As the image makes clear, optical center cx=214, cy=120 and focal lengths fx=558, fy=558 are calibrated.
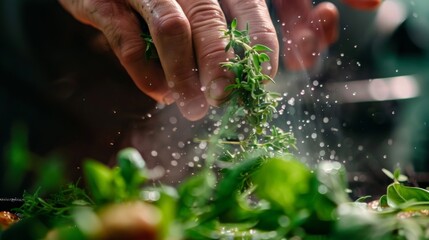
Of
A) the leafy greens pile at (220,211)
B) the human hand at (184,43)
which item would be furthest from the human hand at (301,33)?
the leafy greens pile at (220,211)

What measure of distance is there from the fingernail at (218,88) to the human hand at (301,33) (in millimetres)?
301

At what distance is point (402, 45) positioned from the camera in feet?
4.86

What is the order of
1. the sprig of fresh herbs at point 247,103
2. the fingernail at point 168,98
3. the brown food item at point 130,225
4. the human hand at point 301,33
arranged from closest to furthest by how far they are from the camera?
the brown food item at point 130,225, the sprig of fresh herbs at point 247,103, the fingernail at point 168,98, the human hand at point 301,33

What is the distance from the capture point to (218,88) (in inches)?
22.4

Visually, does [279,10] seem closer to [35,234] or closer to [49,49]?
[49,49]

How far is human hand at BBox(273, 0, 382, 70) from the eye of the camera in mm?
882

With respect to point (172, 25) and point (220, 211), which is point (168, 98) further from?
point (220, 211)

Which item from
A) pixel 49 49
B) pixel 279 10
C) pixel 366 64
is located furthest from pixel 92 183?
pixel 366 64

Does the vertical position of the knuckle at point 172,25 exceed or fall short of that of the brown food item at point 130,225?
it exceeds it

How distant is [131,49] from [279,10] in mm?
327

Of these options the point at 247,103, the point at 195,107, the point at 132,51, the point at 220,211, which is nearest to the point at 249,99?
the point at 247,103

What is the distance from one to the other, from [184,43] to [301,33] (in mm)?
379

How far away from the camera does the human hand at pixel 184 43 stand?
59 cm

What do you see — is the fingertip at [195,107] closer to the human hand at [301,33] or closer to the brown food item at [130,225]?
the human hand at [301,33]
